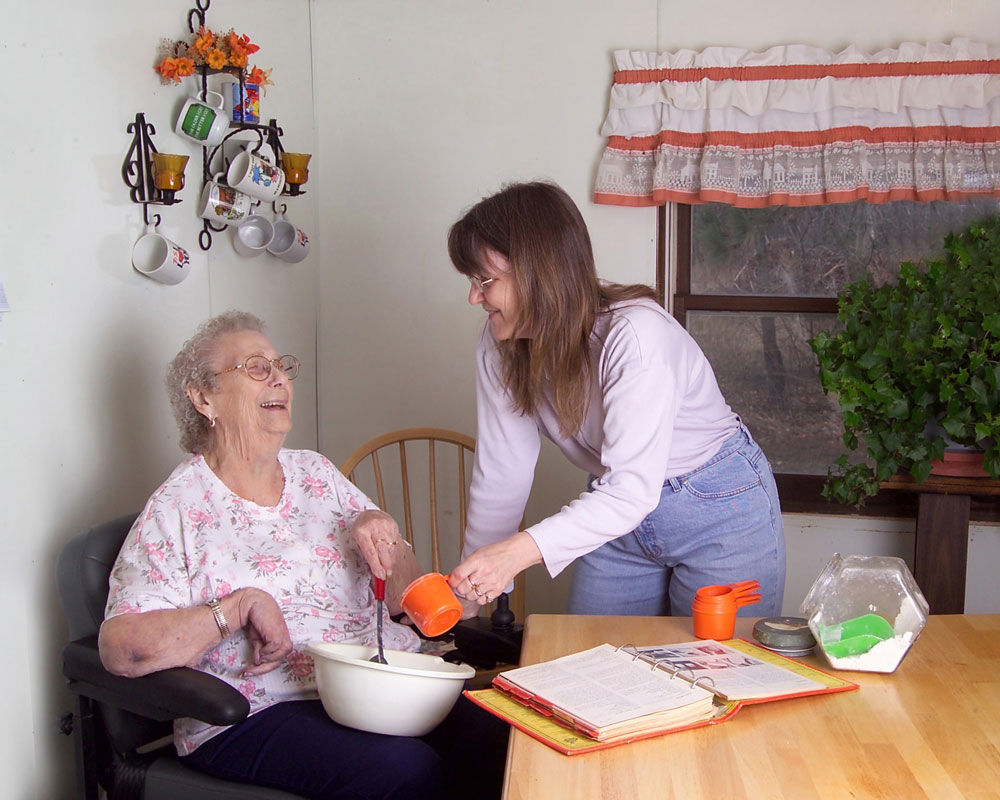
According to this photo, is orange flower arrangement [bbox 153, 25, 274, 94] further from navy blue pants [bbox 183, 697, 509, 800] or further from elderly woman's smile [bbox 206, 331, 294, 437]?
navy blue pants [bbox 183, 697, 509, 800]

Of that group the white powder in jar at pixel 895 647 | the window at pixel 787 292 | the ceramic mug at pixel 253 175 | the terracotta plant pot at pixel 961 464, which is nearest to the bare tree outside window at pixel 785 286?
the window at pixel 787 292

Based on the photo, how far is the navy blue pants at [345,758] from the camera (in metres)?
1.54

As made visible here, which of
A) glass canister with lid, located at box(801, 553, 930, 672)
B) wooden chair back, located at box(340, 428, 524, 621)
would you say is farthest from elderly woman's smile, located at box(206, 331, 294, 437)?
wooden chair back, located at box(340, 428, 524, 621)

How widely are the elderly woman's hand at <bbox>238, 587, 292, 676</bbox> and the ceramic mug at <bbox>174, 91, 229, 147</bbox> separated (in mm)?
1088

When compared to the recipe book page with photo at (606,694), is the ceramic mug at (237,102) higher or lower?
higher

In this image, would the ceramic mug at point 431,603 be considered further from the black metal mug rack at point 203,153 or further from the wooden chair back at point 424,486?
the wooden chair back at point 424,486

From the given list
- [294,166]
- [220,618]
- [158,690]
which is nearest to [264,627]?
[220,618]

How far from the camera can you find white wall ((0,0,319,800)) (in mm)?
1808

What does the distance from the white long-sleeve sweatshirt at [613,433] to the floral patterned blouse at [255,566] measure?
0.26 metres

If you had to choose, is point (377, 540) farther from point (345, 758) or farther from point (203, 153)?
point (203, 153)

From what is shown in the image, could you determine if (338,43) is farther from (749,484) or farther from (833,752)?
(833,752)

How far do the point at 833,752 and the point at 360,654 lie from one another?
73 centimetres

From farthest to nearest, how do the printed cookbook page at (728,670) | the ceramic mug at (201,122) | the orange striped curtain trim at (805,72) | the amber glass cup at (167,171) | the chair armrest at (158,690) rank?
the orange striped curtain trim at (805,72)
the ceramic mug at (201,122)
the amber glass cup at (167,171)
the chair armrest at (158,690)
the printed cookbook page at (728,670)

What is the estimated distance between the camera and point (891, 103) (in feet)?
8.91
